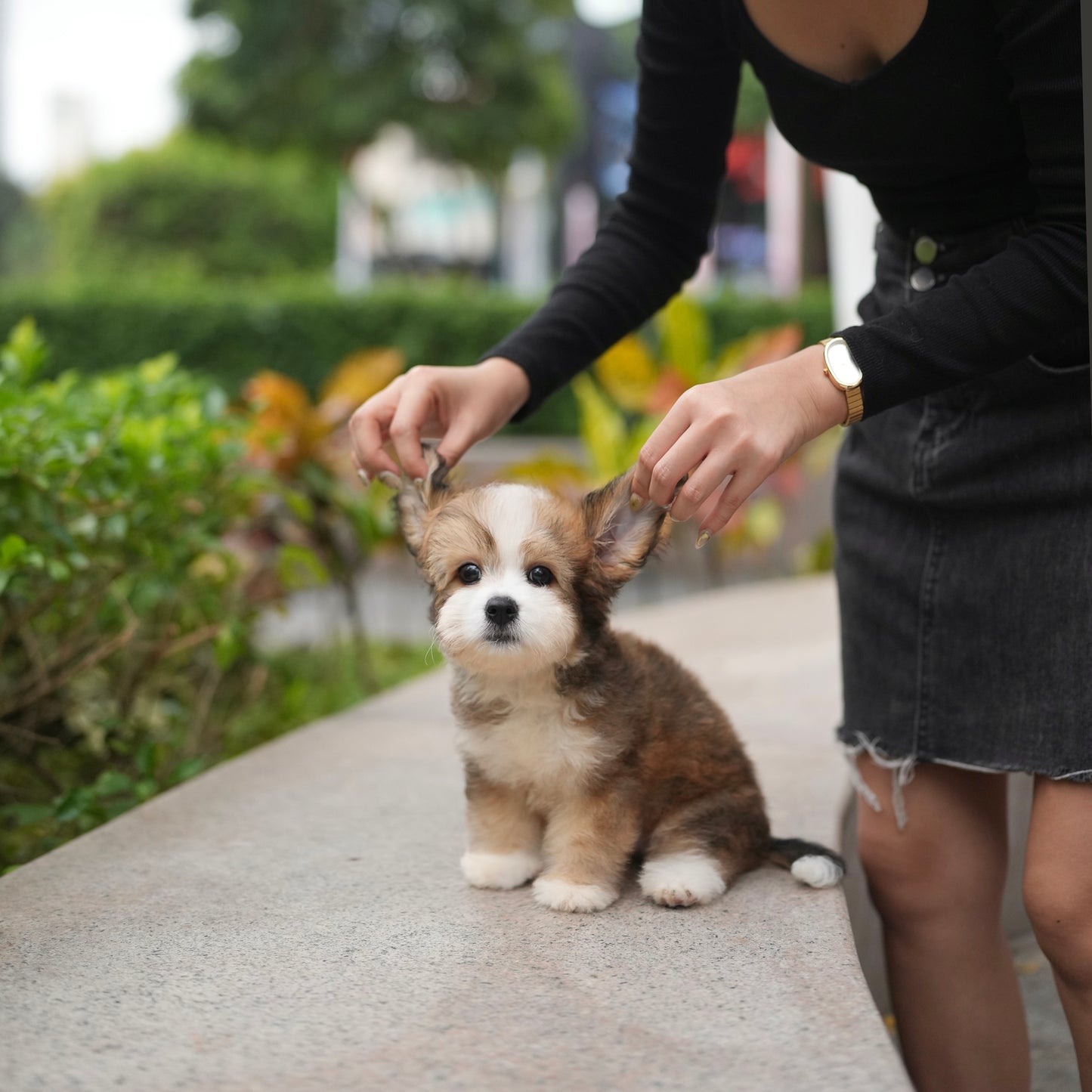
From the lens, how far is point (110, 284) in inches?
525

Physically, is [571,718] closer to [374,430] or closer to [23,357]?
[374,430]

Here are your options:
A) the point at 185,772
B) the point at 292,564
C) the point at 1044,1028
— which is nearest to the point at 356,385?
the point at 292,564

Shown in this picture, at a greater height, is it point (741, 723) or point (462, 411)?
point (462, 411)

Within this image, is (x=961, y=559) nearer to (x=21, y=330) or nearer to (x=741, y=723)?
(x=741, y=723)

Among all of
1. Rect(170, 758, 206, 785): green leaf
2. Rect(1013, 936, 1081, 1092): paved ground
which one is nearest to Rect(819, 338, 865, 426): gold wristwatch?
Rect(1013, 936, 1081, 1092): paved ground

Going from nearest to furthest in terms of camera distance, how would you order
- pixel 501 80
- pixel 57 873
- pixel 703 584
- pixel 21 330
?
pixel 57 873 < pixel 21 330 < pixel 703 584 < pixel 501 80

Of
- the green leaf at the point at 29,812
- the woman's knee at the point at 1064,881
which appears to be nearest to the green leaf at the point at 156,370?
the green leaf at the point at 29,812

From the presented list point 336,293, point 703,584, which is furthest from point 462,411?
point 336,293

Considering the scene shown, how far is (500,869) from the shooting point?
94.0 inches

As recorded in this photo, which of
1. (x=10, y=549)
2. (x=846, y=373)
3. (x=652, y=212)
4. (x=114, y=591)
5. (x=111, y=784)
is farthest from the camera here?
(x=114, y=591)

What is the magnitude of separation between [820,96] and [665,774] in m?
1.24

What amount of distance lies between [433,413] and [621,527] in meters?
0.49

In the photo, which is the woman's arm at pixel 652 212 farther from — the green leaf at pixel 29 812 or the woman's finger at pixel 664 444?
the green leaf at pixel 29 812

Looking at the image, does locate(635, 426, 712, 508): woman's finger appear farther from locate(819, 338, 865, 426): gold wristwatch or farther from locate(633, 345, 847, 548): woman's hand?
locate(819, 338, 865, 426): gold wristwatch
